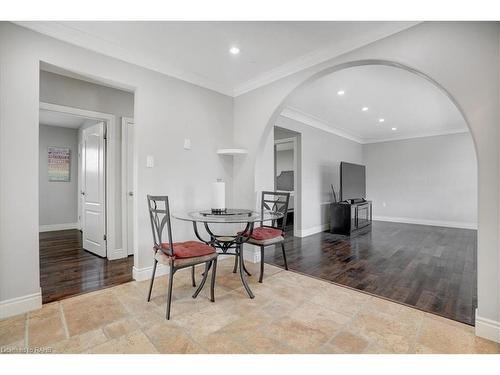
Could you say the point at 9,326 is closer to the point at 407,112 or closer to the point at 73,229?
the point at 73,229

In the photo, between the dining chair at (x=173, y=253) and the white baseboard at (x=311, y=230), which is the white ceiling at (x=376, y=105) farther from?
the white baseboard at (x=311, y=230)

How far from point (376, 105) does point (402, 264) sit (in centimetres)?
278

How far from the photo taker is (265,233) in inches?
107

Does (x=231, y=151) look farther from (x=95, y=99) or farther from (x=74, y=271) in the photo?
(x=74, y=271)

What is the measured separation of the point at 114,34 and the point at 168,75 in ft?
2.23

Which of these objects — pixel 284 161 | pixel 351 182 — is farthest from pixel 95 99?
pixel 284 161

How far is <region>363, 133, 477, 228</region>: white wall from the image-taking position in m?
5.91

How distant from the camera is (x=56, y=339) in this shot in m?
1.60

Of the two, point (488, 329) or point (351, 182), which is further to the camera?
point (351, 182)

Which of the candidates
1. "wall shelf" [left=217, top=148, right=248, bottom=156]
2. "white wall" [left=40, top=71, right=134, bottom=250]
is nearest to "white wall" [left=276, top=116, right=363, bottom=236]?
"wall shelf" [left=217, top=148, right=248, bottom=156]

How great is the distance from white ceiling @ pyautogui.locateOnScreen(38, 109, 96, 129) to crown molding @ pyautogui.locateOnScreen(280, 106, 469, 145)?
3.84m

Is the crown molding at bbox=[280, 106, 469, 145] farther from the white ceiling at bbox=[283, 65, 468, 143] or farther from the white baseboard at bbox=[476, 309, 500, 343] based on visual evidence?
the white baseboard at bbox=[476, 309, 500, 343]

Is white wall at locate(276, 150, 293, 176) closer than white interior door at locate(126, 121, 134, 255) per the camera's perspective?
No
